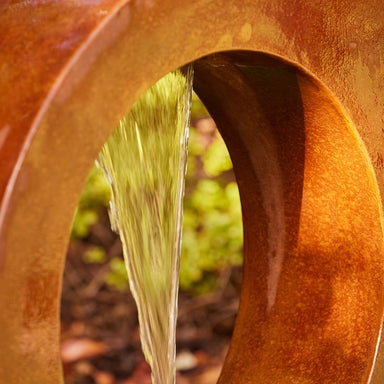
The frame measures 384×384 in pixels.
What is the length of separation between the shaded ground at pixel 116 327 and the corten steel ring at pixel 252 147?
5.02ft

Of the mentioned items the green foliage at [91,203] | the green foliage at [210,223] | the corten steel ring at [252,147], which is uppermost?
the green foliage at [91,203]

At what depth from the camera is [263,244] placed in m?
1.41

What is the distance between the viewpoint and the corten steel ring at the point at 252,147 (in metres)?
0.82

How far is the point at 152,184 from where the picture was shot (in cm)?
134

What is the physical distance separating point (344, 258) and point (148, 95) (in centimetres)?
42

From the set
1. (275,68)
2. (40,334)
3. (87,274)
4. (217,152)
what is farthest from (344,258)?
(87,274)

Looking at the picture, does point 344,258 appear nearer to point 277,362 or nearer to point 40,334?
point 277,362

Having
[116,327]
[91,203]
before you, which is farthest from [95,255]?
[116,327]

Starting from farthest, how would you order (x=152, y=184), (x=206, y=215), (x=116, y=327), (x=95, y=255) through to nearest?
(x=95, y=255)
(x=206, y=215)
(x=116, y=327)
(x=152, y=184)

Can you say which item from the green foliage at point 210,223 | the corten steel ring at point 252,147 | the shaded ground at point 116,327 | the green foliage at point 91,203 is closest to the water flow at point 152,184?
the corten steel ring at point 252,147

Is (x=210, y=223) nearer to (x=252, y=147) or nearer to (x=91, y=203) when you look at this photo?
(x=91, y=203)

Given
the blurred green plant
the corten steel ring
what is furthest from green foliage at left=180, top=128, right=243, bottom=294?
the corten steel ring

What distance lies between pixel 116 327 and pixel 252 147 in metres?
1.99

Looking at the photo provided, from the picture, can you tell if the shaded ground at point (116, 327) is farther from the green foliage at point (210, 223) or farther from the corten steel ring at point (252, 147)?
the corten steel ring at point (252, 147)
